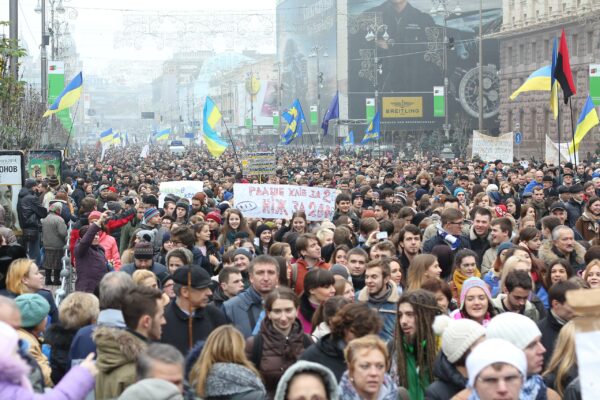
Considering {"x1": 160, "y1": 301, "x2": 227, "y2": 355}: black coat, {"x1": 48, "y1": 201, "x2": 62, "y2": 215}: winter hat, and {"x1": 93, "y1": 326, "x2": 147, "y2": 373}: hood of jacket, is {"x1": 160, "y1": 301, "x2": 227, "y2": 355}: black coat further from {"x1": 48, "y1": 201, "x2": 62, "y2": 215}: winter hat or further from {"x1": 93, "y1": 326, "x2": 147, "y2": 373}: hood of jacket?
{"x1": 48, "y1": 201, "x2": 62, "y2": 215}: winter hat

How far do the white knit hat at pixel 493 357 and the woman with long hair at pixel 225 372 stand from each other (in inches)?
41.9

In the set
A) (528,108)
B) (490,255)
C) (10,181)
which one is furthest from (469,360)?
(528,108)

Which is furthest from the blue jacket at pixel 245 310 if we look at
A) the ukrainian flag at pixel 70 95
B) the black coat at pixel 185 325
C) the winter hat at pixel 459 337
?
the ukrainian flag at pixel 70 95

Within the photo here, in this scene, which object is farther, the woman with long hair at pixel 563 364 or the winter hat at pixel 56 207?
the winter hat at pixel 56 207

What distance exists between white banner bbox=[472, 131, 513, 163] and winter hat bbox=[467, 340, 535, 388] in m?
29.4

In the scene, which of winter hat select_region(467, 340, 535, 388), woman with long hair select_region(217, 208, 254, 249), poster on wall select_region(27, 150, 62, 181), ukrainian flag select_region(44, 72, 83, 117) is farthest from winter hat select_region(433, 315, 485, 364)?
ukrainian flag select_region(44, 72, 83, 117)

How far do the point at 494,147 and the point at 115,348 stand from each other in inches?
1153

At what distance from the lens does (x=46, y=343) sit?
7328 millimetres

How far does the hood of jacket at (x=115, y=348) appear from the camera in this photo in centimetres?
595

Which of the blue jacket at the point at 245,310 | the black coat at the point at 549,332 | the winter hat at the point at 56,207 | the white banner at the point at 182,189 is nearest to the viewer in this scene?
the black coat at the point at 549,332

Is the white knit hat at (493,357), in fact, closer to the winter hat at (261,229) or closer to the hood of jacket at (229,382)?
the hood of jacket at (229,382)

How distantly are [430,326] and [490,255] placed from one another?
4700mm

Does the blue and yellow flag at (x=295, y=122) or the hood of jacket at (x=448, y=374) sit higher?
the blue and yellow flag at (x=295, y=122)

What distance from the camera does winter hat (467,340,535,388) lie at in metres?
4.98
